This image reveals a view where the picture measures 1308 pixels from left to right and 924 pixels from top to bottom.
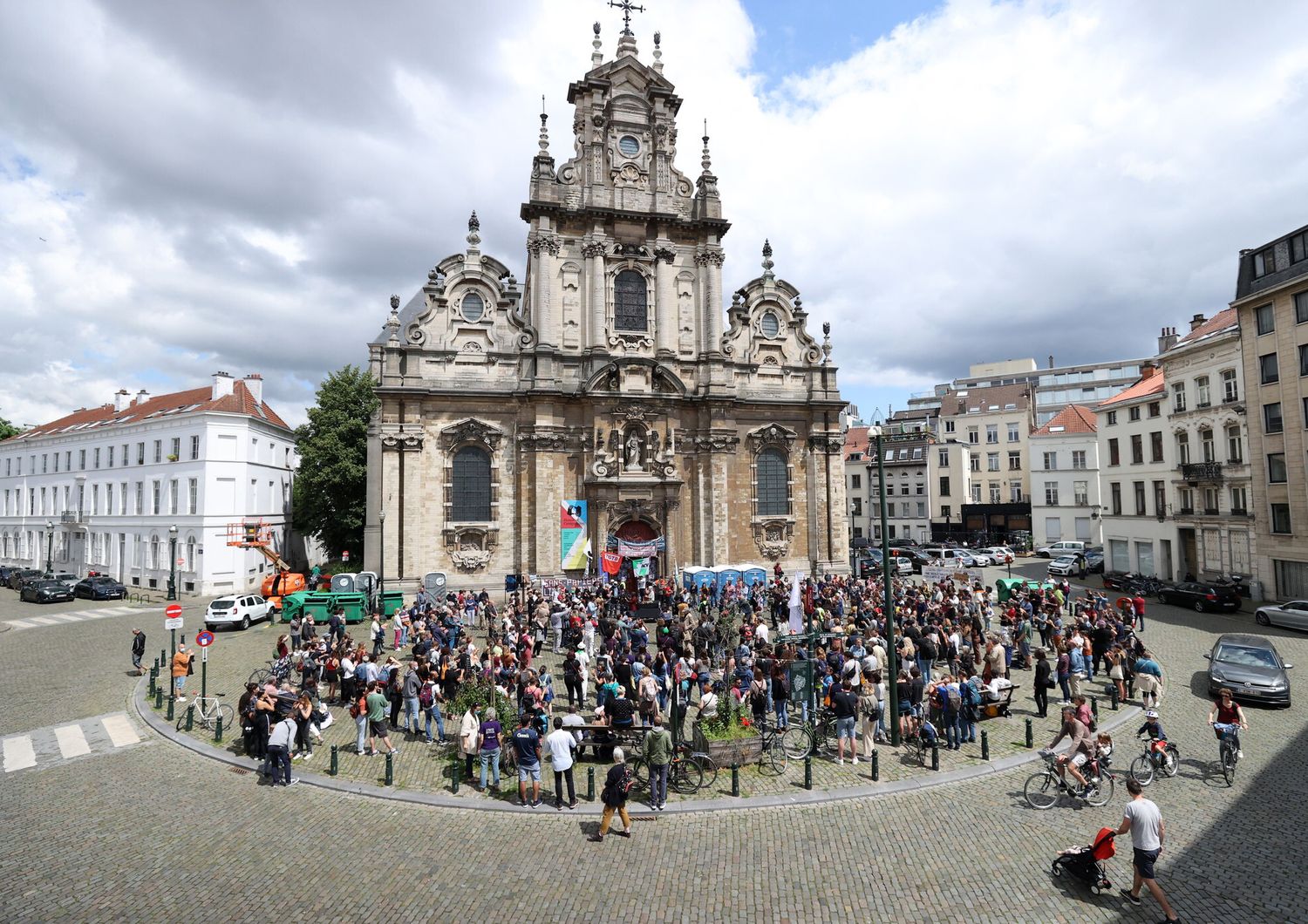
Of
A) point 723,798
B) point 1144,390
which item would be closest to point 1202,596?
point 1144,390

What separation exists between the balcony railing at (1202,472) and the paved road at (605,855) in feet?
86.5

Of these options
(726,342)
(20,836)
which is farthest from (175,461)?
(20,836)

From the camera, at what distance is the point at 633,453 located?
1344 inches

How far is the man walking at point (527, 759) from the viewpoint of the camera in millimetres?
11227

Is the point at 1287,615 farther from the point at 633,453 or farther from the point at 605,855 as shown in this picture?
the point at 605,855

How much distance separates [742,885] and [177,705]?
608 inches

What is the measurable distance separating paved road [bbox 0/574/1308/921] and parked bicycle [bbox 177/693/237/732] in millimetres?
2216

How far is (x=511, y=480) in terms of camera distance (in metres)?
33.5

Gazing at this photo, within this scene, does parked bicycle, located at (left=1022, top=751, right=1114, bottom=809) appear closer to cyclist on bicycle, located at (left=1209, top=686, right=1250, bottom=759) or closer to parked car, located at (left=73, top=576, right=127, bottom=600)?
cyclist on bicycle, located at (left=1209, top=686, right=1250, bottom=759)

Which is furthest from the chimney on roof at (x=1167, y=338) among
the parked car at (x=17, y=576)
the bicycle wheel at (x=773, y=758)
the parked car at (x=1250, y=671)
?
the parked car at (x=17, y=576)

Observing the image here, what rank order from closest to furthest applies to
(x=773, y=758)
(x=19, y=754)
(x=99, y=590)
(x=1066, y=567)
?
(x=773, y=758) → (x=19, y=754) → (x=99, y=590) → (x=1066, y=567)

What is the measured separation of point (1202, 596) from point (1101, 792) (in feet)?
77.7

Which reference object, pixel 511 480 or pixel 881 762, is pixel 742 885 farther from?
pixel 511 480

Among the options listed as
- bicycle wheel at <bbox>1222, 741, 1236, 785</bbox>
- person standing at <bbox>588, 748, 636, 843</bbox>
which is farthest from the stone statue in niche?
bicycle wheel at <bbox>1222, 741, 1236, 785</bbox>
